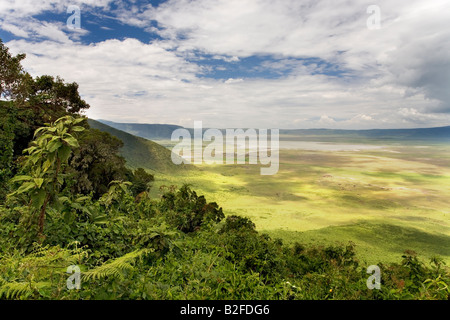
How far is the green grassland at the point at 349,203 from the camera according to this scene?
5044 cm

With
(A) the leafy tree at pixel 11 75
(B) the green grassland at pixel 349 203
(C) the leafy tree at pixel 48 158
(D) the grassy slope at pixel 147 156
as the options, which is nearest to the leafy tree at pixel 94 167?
(A) the leafy tree at pixel 11 75

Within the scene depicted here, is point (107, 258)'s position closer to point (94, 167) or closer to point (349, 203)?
point (94, 167)

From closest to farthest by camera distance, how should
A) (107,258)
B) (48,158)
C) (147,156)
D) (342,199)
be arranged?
(48,158)
(107,258)
(342,199)
(147,156)

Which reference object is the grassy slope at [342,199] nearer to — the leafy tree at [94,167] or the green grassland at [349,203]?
the green grassland at [349,203]

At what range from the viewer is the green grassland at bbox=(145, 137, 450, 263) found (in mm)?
50438

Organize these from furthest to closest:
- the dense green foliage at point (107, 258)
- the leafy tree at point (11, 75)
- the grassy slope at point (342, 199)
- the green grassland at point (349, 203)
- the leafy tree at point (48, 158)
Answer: the grassy slope at point (342, 199) → the green grassland at point (349, 203) → the leafy tree at point (11, 75) → the leafy tree at point (48, 158) → the dense green foliage at point (107, 258)

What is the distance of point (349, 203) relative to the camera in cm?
8088

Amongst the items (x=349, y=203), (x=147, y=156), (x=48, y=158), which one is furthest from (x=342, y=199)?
(x=48, y=158)

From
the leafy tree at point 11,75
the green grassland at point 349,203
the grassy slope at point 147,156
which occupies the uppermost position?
the leafy tree at point 11,75

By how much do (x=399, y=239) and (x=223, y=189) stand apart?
2182 inches

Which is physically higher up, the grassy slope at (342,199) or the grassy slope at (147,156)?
the grassy slope at (147,156)

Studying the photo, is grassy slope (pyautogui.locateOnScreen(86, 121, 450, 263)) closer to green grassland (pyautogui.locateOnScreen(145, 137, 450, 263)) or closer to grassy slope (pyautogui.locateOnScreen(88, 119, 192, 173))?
green grassland (pyautogui.locateOnScreen(145, 137, 450, 263))

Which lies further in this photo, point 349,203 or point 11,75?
point 349,203
